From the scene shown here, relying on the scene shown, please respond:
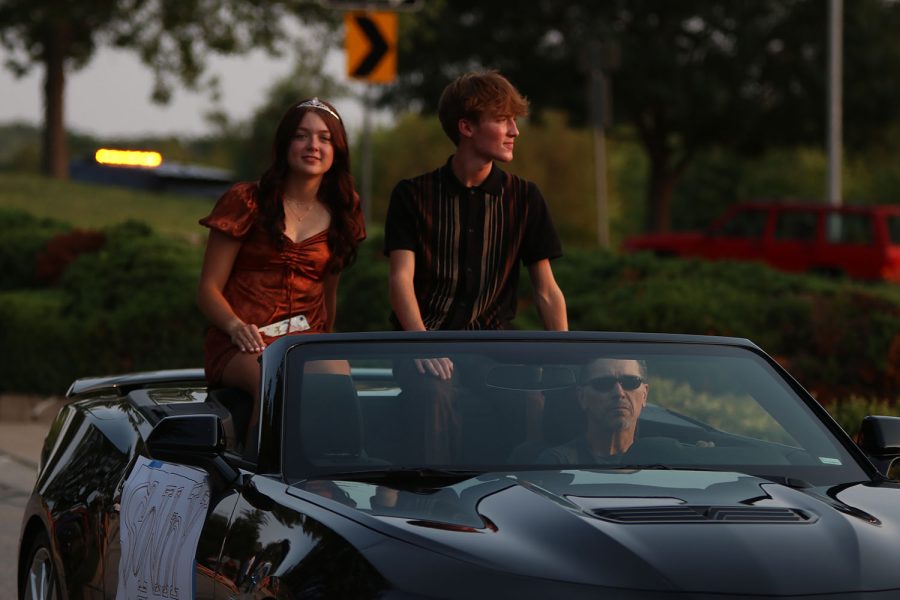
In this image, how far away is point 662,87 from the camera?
44.0m

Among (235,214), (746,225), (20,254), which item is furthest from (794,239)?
(235,214)

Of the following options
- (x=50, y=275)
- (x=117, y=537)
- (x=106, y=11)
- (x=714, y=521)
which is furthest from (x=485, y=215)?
(x=106, y=11)

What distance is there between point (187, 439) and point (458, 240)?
6.31 feet

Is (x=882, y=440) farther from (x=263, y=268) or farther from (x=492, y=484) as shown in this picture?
(x=263, y=268)

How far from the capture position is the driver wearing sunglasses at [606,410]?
467 cm

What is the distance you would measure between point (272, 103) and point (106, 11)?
7324 cm

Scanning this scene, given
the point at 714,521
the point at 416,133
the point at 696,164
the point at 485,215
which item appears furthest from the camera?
the point at 416,133

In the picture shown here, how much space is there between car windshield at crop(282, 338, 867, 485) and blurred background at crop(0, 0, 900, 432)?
3.18 metres

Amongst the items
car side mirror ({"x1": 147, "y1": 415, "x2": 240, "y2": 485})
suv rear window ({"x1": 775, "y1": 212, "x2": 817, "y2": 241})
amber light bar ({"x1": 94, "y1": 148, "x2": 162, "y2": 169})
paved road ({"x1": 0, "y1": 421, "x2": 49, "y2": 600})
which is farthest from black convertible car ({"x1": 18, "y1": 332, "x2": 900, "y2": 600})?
suv rear window ({"x1": 775, "y1": 212, "x2": 817, "y2": 241})

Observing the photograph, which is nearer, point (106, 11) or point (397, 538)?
point (397, 538)

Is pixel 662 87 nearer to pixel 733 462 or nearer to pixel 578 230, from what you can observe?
pixel 733 462

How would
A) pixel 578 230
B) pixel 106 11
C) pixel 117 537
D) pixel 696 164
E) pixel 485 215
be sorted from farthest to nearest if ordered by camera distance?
pixel 578 230
pixel 696 164
pixel 106 11
pixel 485 215
pixel 117 537

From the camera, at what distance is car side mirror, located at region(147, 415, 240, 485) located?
15.4 ft

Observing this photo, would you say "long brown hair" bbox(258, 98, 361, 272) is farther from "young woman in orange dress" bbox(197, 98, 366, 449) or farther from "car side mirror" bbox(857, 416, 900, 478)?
"car side mirror" bbox(857, 416, 900, 478)
